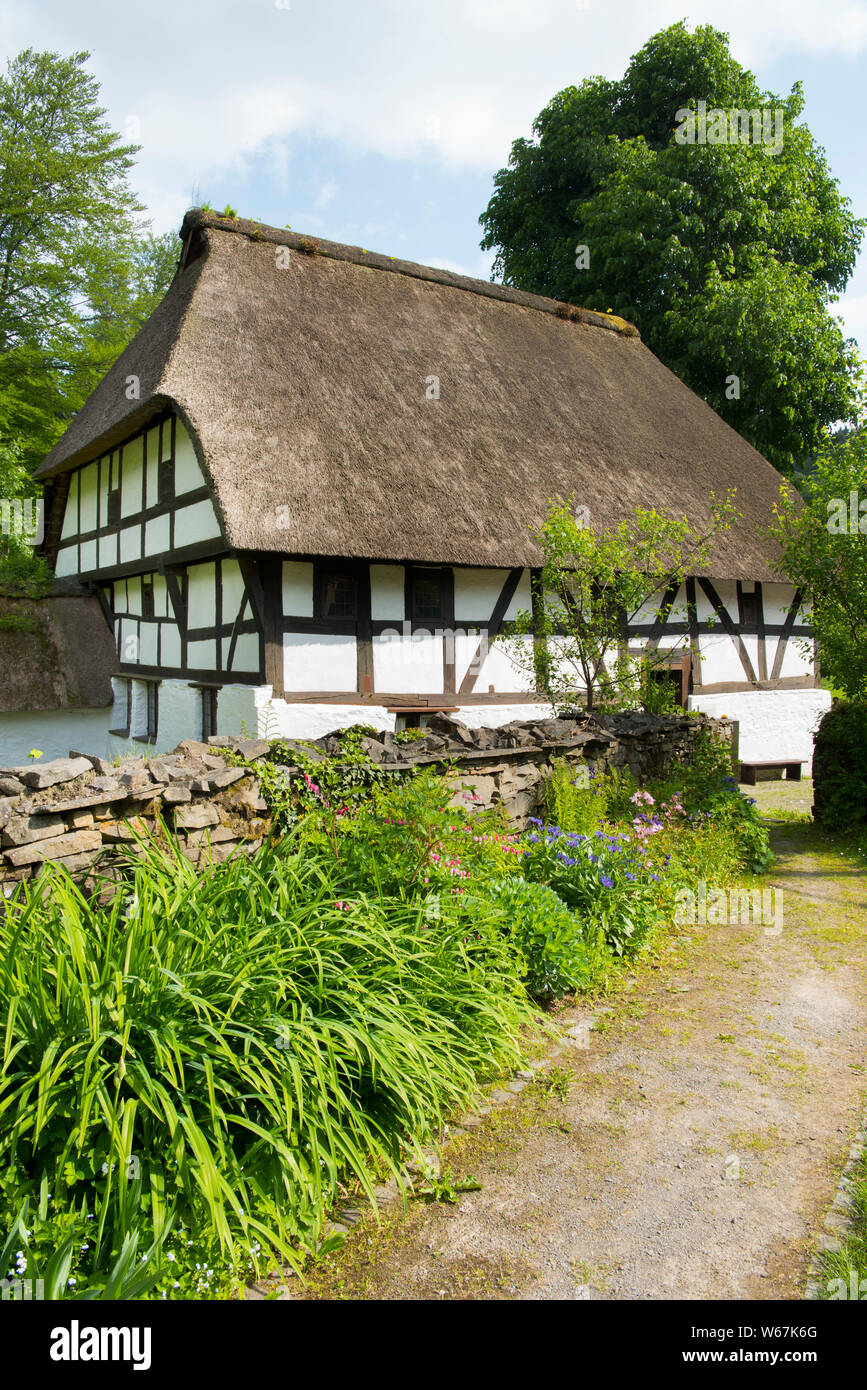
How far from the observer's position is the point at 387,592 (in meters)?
10.7

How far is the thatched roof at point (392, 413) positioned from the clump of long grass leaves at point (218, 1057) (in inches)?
234

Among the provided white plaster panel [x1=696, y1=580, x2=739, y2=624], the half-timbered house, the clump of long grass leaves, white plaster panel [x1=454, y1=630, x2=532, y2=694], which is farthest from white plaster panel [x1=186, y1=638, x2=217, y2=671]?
white plaster panel [x1=696, y1=580, x2=739, y2=624]

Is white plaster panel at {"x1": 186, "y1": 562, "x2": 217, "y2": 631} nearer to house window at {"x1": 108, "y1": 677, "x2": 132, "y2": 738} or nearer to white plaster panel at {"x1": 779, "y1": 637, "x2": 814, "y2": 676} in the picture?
house window at {"x1": 108, "y1": 677, "x2": 132, "y2": 738}

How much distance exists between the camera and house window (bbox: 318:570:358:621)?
1023 centimetres

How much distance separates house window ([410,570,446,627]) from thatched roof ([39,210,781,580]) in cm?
82

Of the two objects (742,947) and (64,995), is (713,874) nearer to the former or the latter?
(742,947)

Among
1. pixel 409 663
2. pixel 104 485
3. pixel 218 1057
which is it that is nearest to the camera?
pixel 218 1057

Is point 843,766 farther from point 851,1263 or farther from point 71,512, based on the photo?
point 71,512

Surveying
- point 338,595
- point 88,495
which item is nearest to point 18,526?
point 88,495

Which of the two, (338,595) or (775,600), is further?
(775,600)

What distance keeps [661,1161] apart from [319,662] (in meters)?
7.53

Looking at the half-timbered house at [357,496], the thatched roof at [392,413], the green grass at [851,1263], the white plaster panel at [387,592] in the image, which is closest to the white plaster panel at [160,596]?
the half-timbered house at [357,496]
